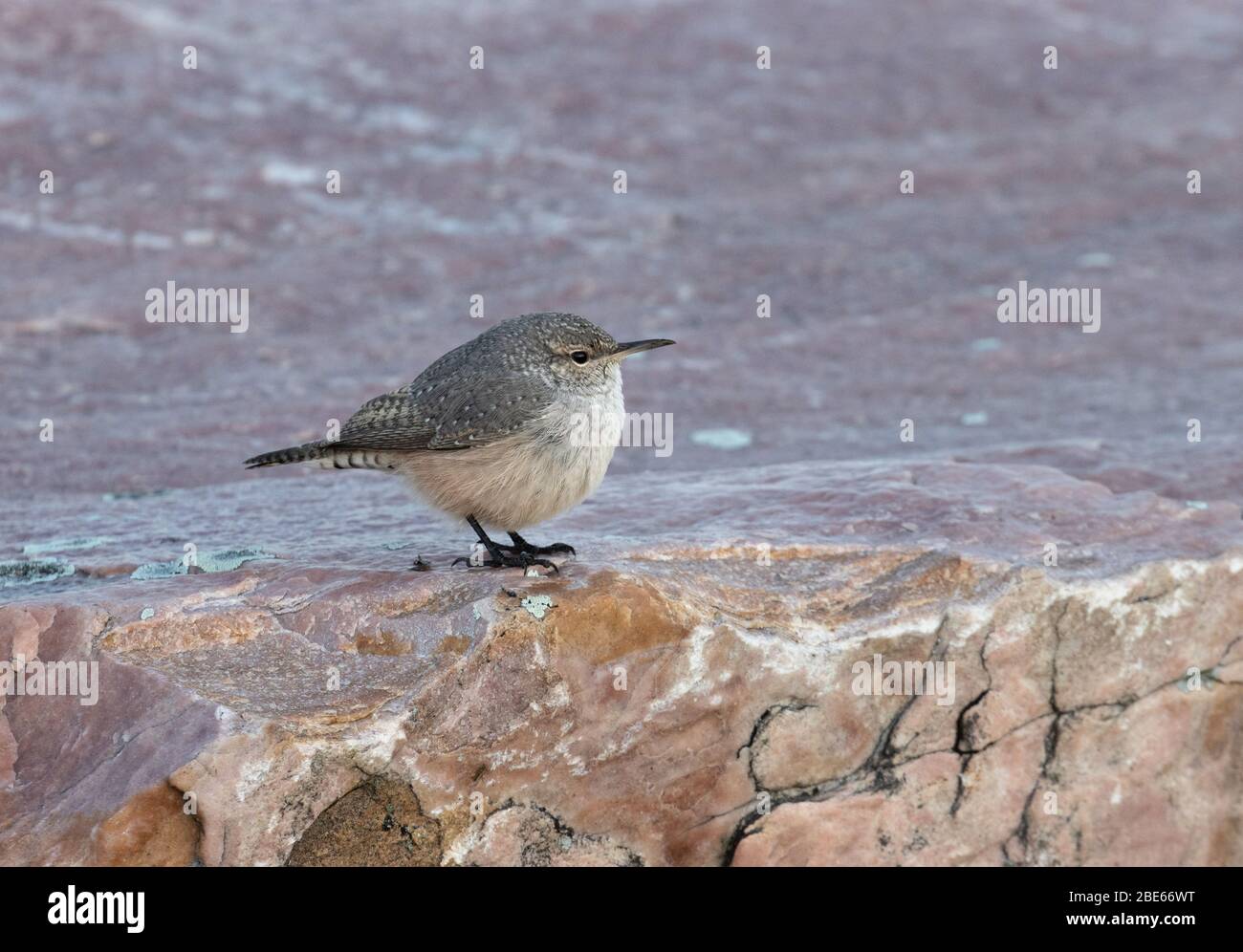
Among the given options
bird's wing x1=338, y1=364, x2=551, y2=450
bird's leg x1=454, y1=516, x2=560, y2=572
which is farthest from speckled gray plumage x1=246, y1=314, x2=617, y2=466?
bird's leg x1=454, y1=516, x2=560, y2=572

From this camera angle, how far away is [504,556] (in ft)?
19.2

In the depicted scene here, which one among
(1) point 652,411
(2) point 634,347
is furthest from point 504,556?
(1) point 652,411

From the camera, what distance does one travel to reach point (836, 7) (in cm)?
1648

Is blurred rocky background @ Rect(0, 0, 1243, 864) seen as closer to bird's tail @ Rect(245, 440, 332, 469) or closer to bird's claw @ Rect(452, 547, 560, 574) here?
bird's claw @ Rect(452, 547, 560, 574)

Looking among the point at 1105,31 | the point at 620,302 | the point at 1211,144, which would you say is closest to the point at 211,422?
the point at 620,302

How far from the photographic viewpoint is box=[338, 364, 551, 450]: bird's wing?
5859mm

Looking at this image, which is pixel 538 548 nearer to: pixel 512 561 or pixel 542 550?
pixel 542 550

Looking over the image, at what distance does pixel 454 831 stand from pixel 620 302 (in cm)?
624

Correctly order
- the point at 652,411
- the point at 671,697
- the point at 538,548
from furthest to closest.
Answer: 1. the point at 652,411
2. the point at 538,548
3. the point at 671,697

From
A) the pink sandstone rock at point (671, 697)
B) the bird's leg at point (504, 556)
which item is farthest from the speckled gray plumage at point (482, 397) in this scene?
the pink sandstone rock at point (671, 697)

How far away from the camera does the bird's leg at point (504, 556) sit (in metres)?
5.70

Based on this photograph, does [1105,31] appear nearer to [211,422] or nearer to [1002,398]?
Answer: [1002,398]

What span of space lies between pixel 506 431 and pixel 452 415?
0.27 metres

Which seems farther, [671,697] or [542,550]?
[542,550]
